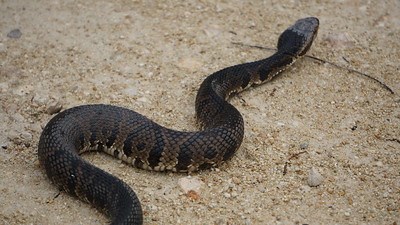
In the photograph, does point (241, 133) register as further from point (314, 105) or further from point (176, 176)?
point (314, 105)

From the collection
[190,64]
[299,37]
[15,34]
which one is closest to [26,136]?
[15,34]

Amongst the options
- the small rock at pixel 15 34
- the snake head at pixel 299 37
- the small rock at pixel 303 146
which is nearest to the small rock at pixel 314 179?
the small rock at pixel 303 146

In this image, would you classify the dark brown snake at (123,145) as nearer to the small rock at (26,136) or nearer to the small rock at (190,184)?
the small rock at (190,184)

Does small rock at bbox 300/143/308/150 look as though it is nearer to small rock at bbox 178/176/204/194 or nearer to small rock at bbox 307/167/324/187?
small rock at bbox 307/167/324/187

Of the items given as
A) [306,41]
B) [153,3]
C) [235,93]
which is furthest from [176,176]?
[153,3]

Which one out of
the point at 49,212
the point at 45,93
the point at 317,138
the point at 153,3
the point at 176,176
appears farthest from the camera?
the point at 153,3

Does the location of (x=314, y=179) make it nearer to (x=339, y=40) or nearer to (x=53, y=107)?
(x=53, y=107)
